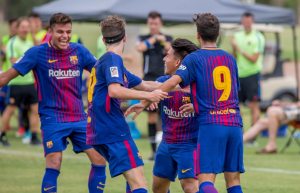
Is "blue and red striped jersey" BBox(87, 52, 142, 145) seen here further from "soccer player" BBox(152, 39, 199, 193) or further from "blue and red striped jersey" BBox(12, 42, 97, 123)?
"blue and red striped jersey" BBox(12, 42, 97, 123)

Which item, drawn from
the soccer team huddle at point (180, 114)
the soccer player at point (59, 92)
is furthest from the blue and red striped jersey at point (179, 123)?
the soccer player at point (59, 92)

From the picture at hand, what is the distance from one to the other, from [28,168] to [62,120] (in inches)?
117

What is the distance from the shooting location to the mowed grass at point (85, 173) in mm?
6801

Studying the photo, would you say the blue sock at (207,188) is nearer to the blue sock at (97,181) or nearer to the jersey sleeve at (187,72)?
the jersey sleeve at (187,72)

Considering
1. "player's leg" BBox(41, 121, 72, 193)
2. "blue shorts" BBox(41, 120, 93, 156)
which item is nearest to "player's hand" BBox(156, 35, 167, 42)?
"blue shorts" BBox(41, 120, 93, 156)

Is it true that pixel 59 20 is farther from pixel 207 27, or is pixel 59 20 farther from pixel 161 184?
pixel 161 184

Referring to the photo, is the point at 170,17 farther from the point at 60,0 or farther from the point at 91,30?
the point at 91,30

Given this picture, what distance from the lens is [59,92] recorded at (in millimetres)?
5633

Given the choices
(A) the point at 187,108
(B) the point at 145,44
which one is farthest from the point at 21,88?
(A) the point at 187,108

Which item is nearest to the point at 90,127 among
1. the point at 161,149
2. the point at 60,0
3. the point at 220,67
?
the point at 161,149

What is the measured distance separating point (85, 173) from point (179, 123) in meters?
3.08

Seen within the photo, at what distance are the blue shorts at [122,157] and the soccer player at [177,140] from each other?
1.93ft

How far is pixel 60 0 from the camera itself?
44.2 ft

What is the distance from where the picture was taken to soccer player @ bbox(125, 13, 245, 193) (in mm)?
4500
